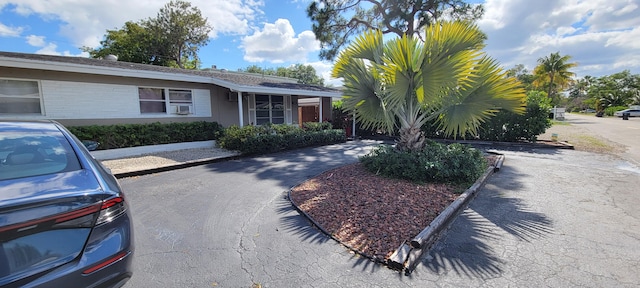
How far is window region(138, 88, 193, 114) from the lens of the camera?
390 inches

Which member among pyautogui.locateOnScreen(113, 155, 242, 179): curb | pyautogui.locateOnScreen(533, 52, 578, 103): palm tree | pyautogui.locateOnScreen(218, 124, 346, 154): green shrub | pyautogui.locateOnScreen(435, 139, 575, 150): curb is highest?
pyautogui.locateOnScreen(533, 52, 578, 103): palm tree

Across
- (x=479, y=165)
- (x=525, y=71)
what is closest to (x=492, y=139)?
(x=479, y=165)

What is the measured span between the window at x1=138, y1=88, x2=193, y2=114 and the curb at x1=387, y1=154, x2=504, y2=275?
1021 centimetres

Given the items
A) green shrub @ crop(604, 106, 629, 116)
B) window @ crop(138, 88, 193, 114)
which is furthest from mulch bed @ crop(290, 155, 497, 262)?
green shrub @ crop(604, 106, 629, 116)

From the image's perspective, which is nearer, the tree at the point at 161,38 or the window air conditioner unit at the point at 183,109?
the window air conditioner unit at the point at 183,109

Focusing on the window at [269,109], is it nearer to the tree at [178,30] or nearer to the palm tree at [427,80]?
the palm tree at [427,80]

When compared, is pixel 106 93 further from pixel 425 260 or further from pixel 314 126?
pixel 425 260

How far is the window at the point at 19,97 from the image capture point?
755 centimetres

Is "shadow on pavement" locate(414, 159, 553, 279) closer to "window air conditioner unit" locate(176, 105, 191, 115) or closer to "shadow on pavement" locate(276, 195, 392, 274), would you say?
"shadow on pavement" locate(276, 195, 392, 274)

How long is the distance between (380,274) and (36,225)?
258 centimetres

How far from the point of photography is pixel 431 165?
532 cm

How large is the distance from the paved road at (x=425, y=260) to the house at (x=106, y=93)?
4719mm

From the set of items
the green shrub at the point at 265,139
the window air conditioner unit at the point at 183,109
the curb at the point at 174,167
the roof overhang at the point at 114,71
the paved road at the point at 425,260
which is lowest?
the paved road at the point at 425,260

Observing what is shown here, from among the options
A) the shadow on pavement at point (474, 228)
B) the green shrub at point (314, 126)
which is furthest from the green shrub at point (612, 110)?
the shadow on pavement at point (474, 228)
